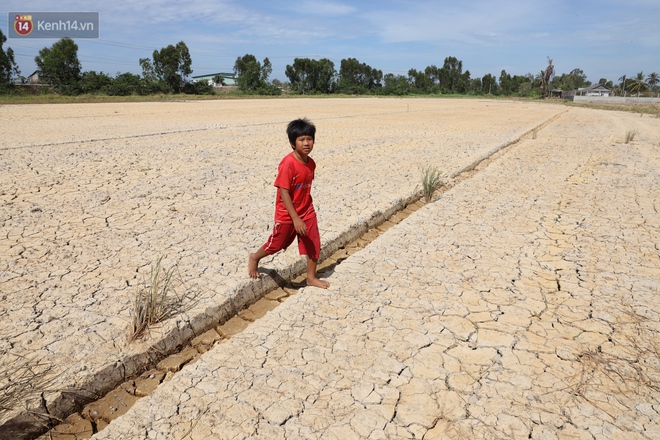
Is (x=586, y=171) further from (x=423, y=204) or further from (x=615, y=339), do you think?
(x=615, y=339)

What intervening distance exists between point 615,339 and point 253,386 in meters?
2.16

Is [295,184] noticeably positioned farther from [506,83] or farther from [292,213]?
[506,83]

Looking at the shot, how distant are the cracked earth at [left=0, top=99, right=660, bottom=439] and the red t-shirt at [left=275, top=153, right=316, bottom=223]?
1.98ft

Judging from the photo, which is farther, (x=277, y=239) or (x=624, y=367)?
(x=277, y=239)

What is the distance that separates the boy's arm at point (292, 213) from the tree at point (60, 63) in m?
47.4

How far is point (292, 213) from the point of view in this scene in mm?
2889

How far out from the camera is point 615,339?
2.56 m

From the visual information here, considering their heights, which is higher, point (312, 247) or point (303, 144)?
point (303, 144)

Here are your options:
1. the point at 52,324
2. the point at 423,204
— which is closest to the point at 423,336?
the point at 52,324

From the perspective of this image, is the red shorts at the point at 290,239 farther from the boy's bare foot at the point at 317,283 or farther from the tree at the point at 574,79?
the tree at the point at 574,79

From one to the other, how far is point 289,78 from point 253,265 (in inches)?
2955

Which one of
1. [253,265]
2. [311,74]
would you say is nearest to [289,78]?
[311,74]

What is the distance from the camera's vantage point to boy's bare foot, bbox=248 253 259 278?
10.5 ft

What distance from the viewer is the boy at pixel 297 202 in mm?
2777
